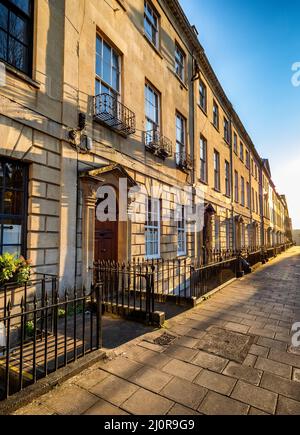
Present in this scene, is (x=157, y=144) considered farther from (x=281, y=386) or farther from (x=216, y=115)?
(x=216, y=115)

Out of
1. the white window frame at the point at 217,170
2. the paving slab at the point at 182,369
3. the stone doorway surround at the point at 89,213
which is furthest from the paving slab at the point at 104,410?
the white window frame at the point at 217,170

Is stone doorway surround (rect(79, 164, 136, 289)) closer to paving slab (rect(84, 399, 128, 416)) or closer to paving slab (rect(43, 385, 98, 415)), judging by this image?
paving slab (rect(43, 385, 98, 415))

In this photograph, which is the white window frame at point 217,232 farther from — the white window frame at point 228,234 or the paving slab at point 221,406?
the paving slab at point 221,406

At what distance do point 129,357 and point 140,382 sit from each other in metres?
0.63

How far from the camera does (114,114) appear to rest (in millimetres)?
7465

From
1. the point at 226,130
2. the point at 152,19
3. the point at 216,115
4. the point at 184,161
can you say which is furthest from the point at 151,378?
the point at 226,130

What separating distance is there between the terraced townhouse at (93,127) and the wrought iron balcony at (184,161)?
0.05m

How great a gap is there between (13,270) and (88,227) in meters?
2.23

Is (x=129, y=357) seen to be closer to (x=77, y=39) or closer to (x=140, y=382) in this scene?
(x=140, y=382)

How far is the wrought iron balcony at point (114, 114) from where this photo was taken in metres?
6.89

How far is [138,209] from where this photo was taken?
28.2 feet

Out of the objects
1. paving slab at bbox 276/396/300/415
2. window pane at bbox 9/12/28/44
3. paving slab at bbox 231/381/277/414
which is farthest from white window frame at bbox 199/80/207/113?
paving slab at bbox 276/396/300/415

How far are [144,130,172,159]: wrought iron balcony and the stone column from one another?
12.1 ft

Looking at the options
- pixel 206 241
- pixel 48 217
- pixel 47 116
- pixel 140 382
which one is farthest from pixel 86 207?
pixel 206 241
